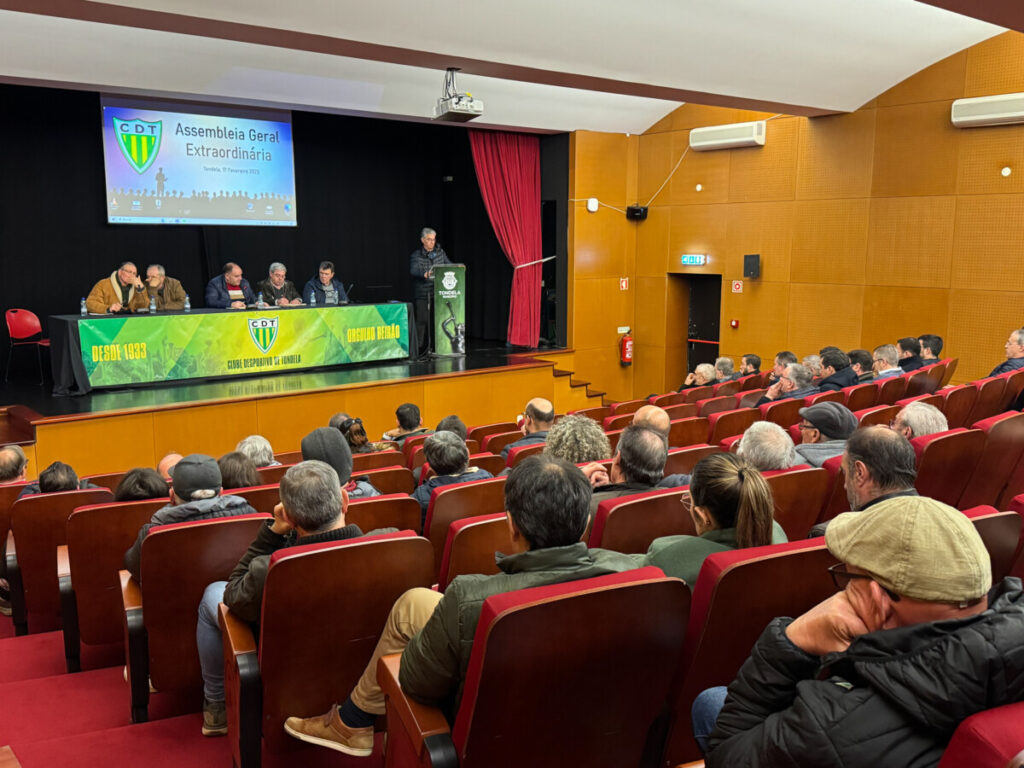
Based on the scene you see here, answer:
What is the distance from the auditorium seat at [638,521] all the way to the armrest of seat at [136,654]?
4.38 ft

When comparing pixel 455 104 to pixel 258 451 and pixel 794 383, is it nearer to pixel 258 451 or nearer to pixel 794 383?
pixel 794 383

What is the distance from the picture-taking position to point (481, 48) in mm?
5664

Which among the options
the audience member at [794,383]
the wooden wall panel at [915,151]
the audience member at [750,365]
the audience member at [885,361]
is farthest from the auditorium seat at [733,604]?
the wooden wall panel at [915,151]

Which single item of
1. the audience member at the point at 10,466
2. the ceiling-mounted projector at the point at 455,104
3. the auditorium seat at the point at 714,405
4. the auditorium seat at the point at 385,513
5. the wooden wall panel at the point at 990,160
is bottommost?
the audience member at the point at 10,466

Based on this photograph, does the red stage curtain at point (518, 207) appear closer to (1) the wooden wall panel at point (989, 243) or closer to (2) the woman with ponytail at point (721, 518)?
(1) the wooden wall panel at point (989, 243)

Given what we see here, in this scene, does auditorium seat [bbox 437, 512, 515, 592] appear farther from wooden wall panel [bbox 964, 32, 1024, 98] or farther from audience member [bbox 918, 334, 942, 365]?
wooden wall panel [bbox 964, 32, 1024, 98]

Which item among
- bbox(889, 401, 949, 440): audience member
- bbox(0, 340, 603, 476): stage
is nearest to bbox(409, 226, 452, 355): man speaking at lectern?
bbox(0, 340, 603, 476): stage

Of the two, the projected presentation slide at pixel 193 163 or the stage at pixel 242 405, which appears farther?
the projected presentation slide at pixel 193 163

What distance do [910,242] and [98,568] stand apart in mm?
7390

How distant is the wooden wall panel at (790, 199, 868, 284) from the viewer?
8.16m

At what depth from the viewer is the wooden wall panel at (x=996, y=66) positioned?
6961 millimetres

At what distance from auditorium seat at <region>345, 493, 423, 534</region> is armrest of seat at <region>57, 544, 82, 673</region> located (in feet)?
3.39

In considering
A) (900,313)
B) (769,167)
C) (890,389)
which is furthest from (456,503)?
(769,167)

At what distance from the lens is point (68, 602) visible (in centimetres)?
282
